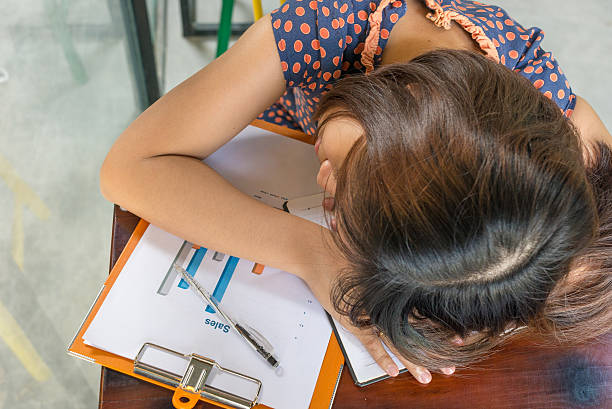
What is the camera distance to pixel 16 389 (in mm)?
1079

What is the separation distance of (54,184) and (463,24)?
0.95 meters

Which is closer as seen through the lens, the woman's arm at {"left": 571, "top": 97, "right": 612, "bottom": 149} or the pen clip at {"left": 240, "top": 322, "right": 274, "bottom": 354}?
the pen clip at {"left": 240, "top": 322, "right": 274, "bottom": 354}

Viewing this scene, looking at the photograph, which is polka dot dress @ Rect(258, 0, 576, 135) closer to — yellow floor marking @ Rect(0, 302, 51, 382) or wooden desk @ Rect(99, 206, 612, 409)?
wooden desk @ Rect(99, 206, 612, 409)

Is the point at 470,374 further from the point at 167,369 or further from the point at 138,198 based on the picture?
the point at 138,198

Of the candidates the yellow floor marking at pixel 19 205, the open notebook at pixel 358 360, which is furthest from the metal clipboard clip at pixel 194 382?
the yellow floor marking at pixel 19 205

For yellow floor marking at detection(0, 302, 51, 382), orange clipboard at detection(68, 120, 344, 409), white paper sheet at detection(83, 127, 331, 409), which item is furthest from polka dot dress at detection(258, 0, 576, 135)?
yellow floor marking at detection(0, 302, 51, 382)

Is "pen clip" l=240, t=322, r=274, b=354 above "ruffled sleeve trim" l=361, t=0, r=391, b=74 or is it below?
below

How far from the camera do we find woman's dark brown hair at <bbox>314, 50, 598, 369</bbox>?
42cm

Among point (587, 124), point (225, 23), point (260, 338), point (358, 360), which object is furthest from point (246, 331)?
point (225, 23)

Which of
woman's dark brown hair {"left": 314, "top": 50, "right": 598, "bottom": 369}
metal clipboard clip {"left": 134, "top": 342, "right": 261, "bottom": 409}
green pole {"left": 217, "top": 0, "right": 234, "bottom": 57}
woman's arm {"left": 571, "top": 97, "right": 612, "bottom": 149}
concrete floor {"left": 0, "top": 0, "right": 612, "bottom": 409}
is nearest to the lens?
woman's dark brown hair {"left": 314, "top": 50, "right": 598, "bottom": 369}

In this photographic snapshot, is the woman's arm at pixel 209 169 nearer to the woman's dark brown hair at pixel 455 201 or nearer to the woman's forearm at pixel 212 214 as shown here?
the woman's forearm at pixel 212 214

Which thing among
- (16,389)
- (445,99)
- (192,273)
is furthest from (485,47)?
(16,389)

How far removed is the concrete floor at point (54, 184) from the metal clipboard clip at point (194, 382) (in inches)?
19.9

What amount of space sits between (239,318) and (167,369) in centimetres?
10
